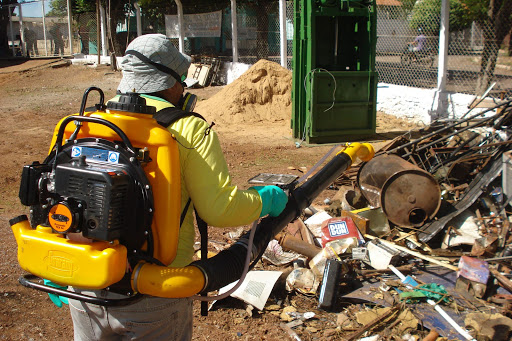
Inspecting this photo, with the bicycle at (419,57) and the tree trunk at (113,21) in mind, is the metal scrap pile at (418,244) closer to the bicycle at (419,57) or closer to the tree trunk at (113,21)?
the bicycle at (419,57)

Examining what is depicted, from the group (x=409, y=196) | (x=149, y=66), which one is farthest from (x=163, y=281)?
(x=409, y=196)

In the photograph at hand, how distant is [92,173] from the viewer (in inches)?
60.0

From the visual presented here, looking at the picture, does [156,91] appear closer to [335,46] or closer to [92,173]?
[92,173]

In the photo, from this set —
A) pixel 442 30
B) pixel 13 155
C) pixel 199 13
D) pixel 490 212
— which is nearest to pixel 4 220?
pixel 13 155

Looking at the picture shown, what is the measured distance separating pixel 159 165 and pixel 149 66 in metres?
0.47

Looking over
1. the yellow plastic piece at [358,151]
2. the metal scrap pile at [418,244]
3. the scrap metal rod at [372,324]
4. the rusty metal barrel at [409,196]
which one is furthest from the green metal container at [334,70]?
the yellow plastic piece at [358,151]

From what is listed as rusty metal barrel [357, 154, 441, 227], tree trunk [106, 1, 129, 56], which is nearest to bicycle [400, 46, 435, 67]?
rusty metal barrel [357, 154, 441, 227]

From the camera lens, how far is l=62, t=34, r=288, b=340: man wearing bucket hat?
5.70ft

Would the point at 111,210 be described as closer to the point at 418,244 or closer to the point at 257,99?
the point at 418,244

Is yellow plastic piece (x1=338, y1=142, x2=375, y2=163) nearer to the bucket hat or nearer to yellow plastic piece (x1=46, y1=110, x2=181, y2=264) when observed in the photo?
the bucket hat

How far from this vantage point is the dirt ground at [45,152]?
3.42 metres

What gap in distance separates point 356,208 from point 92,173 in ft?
13.9

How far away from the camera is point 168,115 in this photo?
1.76 m

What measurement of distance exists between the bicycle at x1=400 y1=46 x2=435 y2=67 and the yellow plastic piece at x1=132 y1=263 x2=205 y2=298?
1052cm
